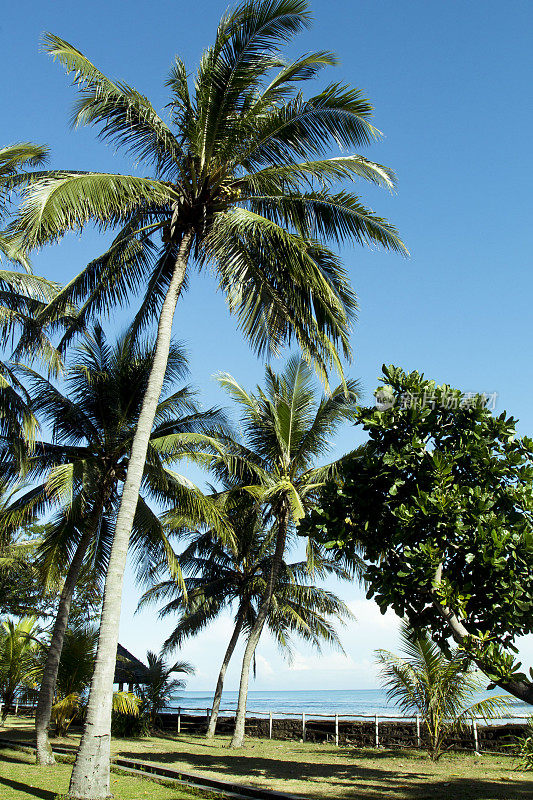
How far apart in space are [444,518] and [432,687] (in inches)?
242

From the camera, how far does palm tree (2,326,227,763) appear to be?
1263 cm

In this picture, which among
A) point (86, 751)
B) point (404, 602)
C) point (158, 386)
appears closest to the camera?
point (86, 751)

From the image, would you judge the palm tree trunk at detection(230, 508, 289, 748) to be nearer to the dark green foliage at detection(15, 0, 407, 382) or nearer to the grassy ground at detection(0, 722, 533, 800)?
the grassy ground at detection(0, 722, 533, 800)

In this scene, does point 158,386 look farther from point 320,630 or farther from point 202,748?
point 320,630

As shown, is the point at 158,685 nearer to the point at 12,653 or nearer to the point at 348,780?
the point at 12,653

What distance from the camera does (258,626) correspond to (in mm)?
16953

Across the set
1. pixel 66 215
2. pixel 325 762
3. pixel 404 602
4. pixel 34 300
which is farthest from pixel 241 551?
pixel 66 215

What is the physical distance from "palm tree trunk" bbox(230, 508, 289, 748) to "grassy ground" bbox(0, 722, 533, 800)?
52 cm

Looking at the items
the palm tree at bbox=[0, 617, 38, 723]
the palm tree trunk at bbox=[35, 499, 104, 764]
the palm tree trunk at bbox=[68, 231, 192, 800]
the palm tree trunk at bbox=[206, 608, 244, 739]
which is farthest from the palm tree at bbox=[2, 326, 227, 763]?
the palm tree at bbox=[0, 617, 38, 723]

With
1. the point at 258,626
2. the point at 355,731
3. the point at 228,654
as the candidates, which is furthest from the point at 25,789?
the point at 228,654

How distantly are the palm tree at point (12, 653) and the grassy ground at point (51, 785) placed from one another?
12063mm

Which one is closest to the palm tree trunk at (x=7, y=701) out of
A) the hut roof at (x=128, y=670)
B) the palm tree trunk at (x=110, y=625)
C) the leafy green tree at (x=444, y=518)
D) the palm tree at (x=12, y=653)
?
the palm tree at (x=12, y=653)

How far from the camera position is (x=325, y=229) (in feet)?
34.8

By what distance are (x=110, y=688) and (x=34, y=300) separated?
24.8 feet
